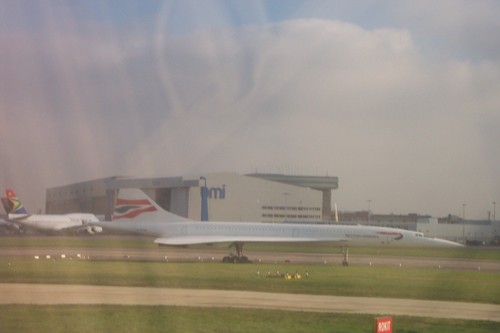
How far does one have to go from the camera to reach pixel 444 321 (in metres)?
18.3

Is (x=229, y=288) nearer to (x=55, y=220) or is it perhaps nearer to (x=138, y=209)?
(x=138, y=209)

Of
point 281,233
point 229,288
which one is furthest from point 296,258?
point 229,288

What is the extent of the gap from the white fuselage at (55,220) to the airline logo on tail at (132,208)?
22.9 metres

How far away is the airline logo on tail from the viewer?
50.6 meters

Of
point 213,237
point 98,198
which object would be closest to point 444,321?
point 213,237

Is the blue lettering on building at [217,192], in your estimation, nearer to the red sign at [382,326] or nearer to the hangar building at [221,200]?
the hangar building at [221,200]

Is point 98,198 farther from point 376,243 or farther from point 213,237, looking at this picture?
point 376,243

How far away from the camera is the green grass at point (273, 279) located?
2519cm

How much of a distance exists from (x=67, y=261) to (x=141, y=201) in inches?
579

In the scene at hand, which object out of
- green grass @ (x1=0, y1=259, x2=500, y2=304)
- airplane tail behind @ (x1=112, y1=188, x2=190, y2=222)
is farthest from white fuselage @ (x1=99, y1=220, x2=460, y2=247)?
green grass @ (x1=0, y1=259, x2=500, y2=304)

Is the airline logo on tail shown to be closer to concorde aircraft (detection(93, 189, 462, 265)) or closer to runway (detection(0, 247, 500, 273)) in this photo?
concorde aircraft (detection(93, 189, 462, 265))

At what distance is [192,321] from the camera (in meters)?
17.0

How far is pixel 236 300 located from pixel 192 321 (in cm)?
414

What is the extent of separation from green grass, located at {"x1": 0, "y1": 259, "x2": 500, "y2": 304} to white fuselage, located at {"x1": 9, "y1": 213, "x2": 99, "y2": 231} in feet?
123
